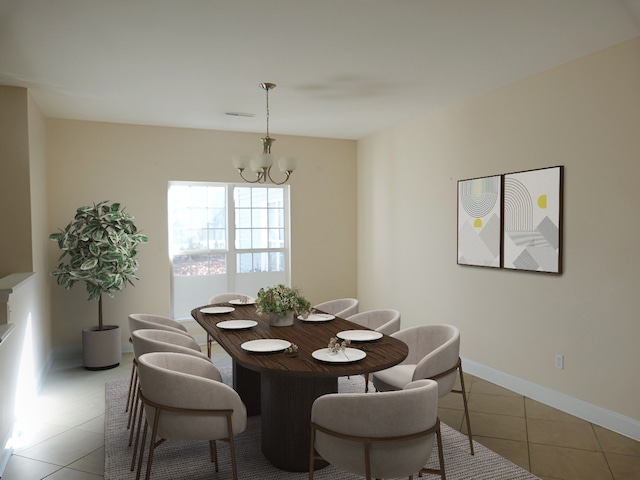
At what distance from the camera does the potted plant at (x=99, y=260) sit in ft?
15.8

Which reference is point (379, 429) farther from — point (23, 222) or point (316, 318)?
point (23, 222)

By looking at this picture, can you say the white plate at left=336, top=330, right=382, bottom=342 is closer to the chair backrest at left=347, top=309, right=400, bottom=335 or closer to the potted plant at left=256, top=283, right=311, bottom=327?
the potted plant at left=256, top=283, right=311, bottom=327

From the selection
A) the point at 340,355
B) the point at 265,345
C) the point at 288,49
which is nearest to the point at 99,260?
the point at 265,345

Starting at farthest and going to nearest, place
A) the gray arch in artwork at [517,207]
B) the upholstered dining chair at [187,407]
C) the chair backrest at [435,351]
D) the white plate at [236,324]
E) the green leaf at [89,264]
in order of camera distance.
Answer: the green leaf at [89,264], the gray arch in artwork at [517,207], the white plate at [236,324], the chair backrest at [435,351], the upholstered dining chair at [187,407]

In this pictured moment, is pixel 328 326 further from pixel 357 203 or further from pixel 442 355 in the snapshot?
pixel 357 203

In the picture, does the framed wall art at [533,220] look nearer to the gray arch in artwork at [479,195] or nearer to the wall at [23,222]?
the gray arch in artwork at [479,195]

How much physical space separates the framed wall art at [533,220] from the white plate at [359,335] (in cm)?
169

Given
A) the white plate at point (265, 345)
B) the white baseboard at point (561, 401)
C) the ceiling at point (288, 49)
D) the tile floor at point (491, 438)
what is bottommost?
the tile floor at point (491, 438)

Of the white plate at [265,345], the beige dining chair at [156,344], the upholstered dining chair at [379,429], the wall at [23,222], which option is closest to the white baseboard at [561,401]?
the upholstered dining chair at [379,429]

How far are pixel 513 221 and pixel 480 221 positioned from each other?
1.28ft

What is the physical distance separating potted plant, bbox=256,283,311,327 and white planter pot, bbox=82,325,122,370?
2.39 m

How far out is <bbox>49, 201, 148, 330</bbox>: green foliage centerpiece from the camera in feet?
15.8

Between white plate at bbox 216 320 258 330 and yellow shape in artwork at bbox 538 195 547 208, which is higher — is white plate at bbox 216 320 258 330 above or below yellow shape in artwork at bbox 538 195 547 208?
below

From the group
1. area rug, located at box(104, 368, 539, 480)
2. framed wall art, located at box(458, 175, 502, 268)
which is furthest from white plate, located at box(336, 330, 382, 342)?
framed wall art, located at box(458, 175, 502, 268)
